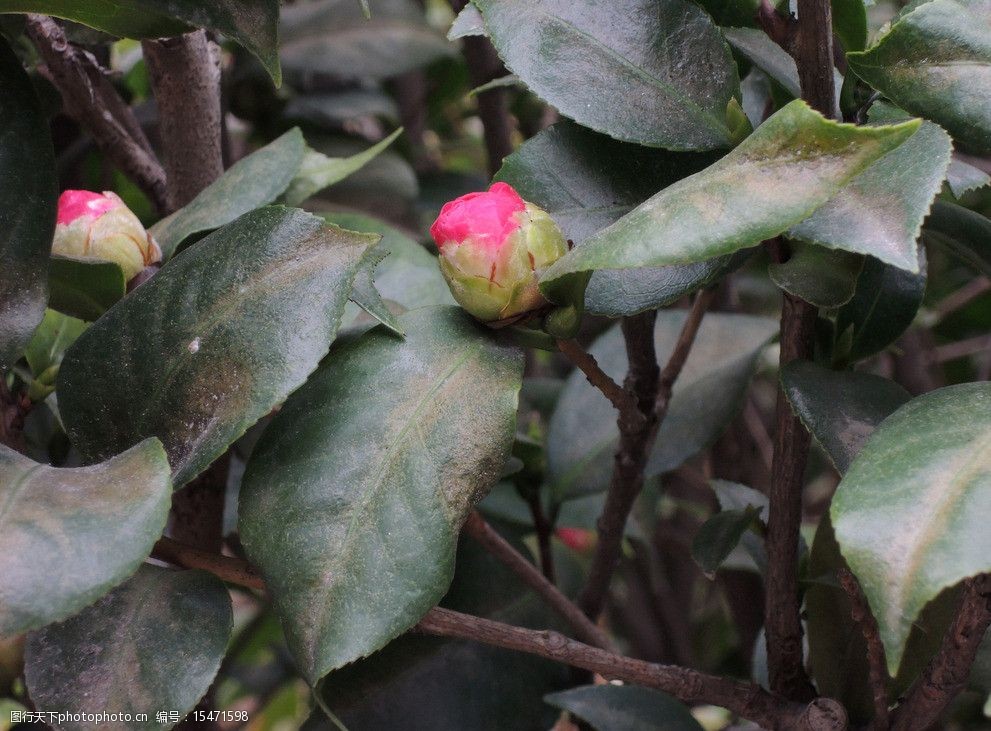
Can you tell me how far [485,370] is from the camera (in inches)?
17.4

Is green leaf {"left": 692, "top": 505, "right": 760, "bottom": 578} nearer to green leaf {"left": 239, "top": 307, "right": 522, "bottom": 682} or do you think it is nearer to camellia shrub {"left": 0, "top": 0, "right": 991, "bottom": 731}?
camellia shrub {"left": 0, "top": 0, "right": 991, "bottom": 731}

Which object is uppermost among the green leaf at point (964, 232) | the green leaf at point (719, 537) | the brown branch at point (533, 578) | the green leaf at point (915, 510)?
the green leaf at point (964, 232)

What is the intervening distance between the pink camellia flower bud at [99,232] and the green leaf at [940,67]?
0.36 metres

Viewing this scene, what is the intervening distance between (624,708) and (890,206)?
35 cm

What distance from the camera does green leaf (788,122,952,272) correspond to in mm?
357

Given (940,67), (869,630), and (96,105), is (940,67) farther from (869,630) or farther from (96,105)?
(96,105)

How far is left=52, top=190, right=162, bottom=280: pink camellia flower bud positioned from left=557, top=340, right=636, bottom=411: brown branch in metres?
0.24

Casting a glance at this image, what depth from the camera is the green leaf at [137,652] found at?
1.40 ft

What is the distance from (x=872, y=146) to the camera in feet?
1.12

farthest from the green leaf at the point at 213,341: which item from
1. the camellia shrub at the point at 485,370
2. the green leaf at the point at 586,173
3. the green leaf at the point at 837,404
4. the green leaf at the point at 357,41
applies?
the green leaf at the point at 357,41

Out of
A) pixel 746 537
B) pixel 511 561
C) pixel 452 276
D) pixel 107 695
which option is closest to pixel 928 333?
pixel 746 537

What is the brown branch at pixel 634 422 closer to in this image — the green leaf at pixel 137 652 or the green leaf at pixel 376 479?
the green leaf at pixel 376 479

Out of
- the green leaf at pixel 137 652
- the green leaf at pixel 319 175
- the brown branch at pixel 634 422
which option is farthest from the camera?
the green leaf at pixel 319 175

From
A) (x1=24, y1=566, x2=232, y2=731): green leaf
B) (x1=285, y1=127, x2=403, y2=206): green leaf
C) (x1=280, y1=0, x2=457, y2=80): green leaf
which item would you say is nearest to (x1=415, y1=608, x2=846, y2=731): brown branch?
(x1=24, y1=566, x2=232, y2=731): green leaf
